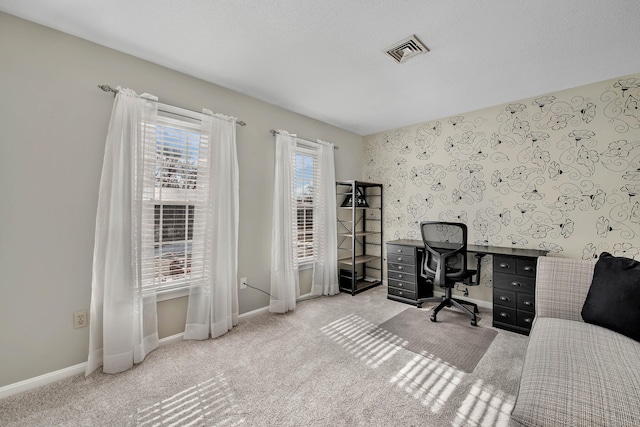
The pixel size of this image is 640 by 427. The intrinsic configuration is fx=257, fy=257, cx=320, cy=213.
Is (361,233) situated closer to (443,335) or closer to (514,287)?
(443,335)

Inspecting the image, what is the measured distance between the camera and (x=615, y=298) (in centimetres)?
145

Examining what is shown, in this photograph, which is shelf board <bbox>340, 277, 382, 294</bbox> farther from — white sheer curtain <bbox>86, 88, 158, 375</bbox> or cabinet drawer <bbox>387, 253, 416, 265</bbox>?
white sheer curtain <bbox>86, 88, 158, 375</bbox>

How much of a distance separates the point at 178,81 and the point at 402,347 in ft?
10.5

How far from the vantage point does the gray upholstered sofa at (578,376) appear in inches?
37.4

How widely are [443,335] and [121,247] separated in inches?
A: 115

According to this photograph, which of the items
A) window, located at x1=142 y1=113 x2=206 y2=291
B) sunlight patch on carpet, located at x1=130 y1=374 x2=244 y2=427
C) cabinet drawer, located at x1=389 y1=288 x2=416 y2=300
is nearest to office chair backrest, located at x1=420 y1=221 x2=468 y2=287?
cabinet drawer, located at x1=389 y1=288 x2=416 y2=300

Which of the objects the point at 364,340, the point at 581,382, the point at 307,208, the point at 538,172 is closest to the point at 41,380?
the point at 364,340

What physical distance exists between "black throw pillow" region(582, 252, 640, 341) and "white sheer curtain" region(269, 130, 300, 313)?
8.26 feet

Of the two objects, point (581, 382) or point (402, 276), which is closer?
point (581, 382)

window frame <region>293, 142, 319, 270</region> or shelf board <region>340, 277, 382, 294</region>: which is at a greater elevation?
window frame <region>293, 142, 319, 270</region>

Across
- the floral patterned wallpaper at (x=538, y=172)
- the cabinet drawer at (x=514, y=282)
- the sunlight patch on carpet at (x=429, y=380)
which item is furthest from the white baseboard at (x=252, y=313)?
the cabinet drawer at (x=514, y=282)

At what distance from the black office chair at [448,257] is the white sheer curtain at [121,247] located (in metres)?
2.80

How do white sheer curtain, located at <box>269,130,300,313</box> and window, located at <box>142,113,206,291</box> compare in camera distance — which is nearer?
window, located at <box>142,113,206,291</box>

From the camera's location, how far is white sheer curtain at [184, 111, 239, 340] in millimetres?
2416
